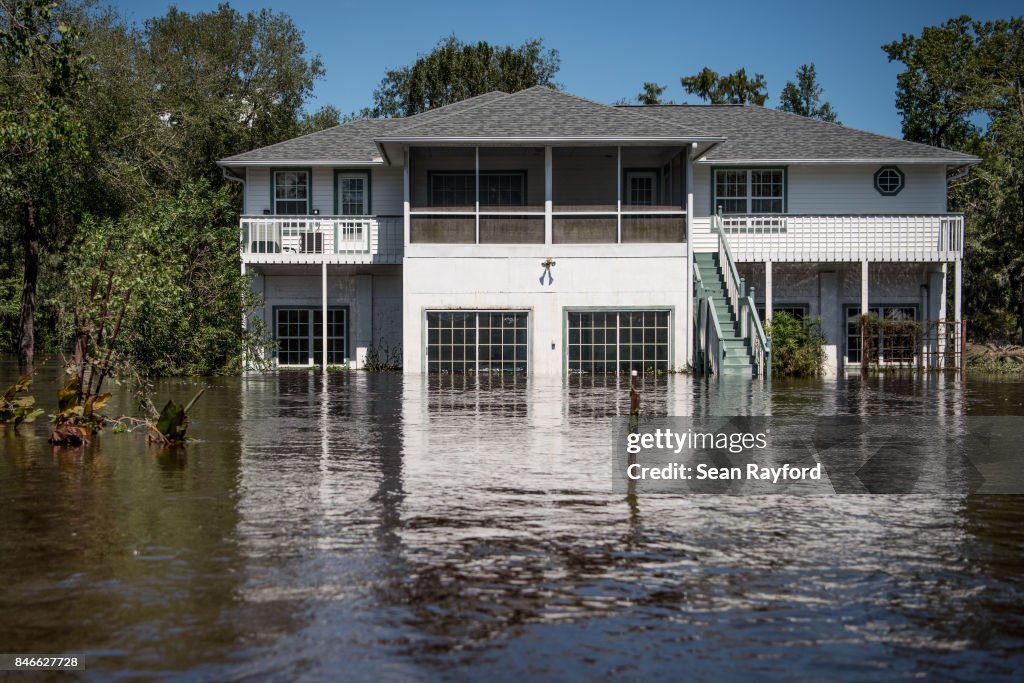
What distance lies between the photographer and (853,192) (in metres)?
34.4

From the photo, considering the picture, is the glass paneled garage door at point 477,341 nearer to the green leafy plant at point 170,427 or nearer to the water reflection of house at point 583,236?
the water reflection of house at point 583,236

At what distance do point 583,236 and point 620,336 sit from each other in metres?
2.66

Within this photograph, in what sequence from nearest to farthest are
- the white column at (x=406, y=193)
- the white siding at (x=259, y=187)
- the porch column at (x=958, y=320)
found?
the white column at (x=406, y=193)
the porch column at (x=958, y=320)
the white siding at (x=259, y=187)

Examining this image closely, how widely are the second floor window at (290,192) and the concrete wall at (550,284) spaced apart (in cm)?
525

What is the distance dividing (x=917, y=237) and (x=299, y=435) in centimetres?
2222

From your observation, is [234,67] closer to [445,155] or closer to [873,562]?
[445,155]

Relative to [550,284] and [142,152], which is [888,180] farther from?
[142,152]

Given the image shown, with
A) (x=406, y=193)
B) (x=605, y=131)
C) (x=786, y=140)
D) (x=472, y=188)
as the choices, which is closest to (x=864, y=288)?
(x=786, y=140)

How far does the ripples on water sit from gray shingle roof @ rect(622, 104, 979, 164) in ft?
75.2

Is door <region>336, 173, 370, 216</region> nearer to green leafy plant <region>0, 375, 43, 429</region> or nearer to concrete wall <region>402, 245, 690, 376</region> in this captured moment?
concrete wall <region>402, 245, 690, 376</region>

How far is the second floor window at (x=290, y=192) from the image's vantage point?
113 feet

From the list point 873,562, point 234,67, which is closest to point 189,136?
point 234,67

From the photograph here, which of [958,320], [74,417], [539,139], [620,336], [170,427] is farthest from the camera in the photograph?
[958,320]

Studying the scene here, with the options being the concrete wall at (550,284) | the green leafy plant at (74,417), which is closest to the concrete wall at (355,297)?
the concrete wall at (550,284)
